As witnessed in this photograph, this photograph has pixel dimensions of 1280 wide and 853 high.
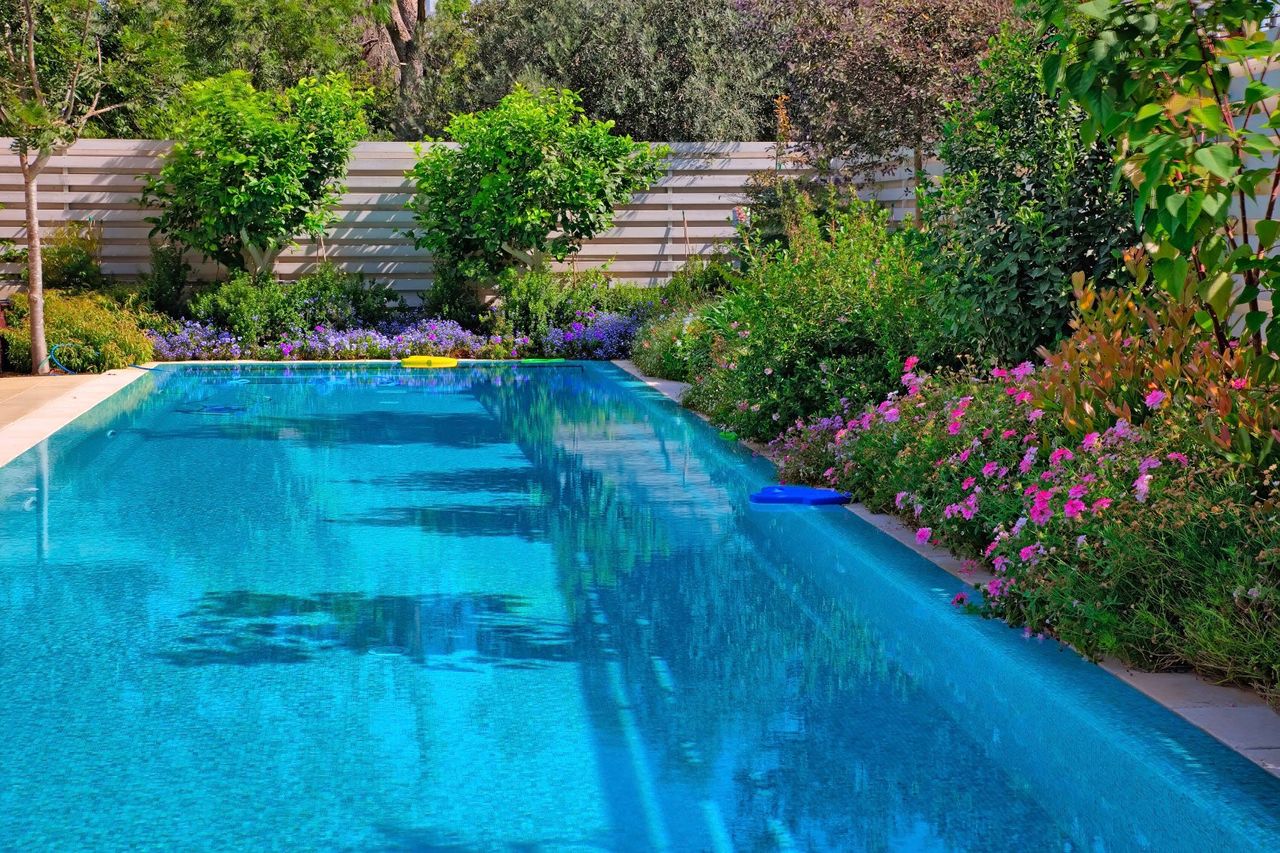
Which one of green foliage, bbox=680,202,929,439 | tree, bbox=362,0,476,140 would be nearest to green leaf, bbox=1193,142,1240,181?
green foliage, bbox=680,202,929,439

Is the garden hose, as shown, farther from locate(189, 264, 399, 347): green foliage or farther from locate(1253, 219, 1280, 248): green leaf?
locate(1253, 219, 1280, 248): green leaf

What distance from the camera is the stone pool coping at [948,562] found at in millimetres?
3545

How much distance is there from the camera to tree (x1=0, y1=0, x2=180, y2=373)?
43.0ft

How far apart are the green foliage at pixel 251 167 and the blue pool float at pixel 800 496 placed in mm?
10020

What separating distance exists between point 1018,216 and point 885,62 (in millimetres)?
7138

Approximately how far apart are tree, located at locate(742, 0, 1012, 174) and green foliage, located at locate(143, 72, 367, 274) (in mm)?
5514

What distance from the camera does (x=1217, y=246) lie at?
4145 millimetres

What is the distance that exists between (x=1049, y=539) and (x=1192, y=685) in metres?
0.73

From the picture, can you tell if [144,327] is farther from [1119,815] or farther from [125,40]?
[1119,815]

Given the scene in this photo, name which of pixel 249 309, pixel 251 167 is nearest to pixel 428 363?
pixel 249 309

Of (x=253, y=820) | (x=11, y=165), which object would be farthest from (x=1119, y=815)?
(x=11, y=165)

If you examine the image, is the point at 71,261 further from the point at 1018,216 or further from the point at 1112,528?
the point at 1112,528

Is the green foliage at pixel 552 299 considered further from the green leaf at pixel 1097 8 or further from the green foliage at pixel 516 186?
the green leaf at pixel 1097 8

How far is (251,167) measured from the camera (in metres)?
15.9
